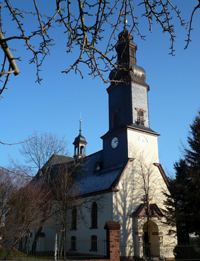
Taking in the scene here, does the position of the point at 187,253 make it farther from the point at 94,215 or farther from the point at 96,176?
the point at 96,176

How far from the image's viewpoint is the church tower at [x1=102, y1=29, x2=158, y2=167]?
1025 inches

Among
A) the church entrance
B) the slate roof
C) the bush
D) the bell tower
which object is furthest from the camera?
the bell tower

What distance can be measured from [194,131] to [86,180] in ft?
40.5

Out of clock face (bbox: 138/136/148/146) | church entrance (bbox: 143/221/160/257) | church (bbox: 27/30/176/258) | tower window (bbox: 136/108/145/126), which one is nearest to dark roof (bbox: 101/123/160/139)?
church (bbox: 27/30/176/258)

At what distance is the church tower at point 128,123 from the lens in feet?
85.5

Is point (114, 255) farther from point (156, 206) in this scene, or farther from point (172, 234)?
point (172, 234)

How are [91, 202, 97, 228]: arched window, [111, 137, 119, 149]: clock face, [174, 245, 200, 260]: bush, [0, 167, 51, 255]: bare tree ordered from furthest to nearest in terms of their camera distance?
[111, 137, 119, 149]: clock face < [91, 202, 97, 228]: arched window < [174, 245, 200, 260]: bush < [0, 167, 51, 255]: bare tree

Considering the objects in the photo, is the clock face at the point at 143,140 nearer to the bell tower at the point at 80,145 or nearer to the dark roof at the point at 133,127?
the dark roof at the point at 133,127

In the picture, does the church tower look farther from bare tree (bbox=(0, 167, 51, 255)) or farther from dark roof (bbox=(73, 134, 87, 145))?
dark roof (bbox=(73, 134, 87, 145))

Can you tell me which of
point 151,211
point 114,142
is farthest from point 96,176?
point 151,211

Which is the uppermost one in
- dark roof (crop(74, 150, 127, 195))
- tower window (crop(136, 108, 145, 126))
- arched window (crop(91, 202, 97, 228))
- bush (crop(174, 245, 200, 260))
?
tower window (crop(136, 108, 145, 126))

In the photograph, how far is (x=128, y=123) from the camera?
26.5 metres

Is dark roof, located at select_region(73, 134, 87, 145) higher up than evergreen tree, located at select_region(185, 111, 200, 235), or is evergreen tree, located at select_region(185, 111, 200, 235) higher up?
dark roof, located at select_region(73, 134, 87, 145)

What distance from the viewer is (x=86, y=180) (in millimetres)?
29328
